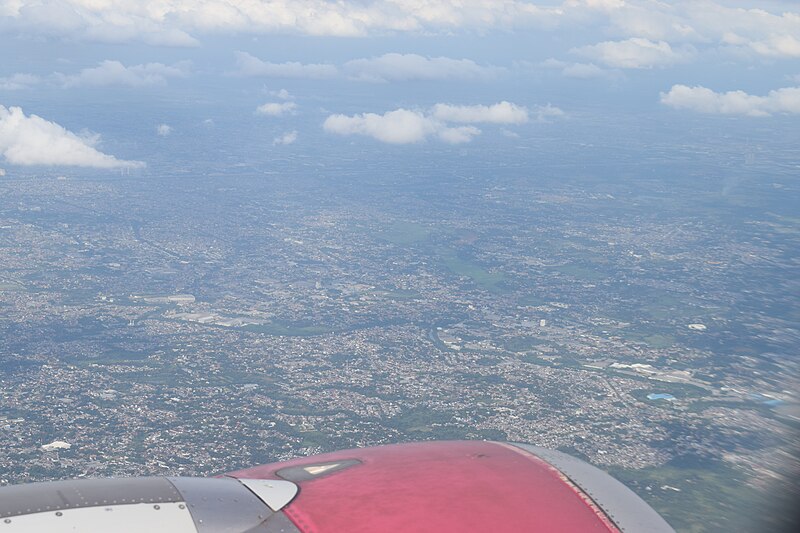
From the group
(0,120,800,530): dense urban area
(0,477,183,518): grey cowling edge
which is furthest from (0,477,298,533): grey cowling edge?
(0,120,800,530): dense urban area

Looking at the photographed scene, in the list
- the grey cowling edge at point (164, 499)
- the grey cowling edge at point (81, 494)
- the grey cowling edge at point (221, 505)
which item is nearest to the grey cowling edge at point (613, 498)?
the grey cowling edge at point (164, 499)

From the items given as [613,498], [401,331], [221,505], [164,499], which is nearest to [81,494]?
[164,499]

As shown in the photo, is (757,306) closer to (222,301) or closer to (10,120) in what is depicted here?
(222,301)

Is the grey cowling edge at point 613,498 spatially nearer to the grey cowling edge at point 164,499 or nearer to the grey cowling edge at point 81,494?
the grey cowling edge at point 164,499

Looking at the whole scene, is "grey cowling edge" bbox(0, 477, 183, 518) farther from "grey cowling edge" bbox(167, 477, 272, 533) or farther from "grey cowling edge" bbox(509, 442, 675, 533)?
"grey cowling edge" bbox(509, 442, 675, 533)

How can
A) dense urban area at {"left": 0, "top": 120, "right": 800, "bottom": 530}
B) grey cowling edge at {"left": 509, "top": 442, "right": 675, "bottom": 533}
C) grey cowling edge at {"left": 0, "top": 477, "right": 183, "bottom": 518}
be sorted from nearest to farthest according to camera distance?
grey cowling edge at {"left": 0, "top": 477, "right": 183, "bottom": 518}, grey cowling edge at {"left": 509, "top": 442, "right": 675, "bottom": 533}, dense urban area at {"left": 0, "top": 120, "right": 800, "bottom": 530}

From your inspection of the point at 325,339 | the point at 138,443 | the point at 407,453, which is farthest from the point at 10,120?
the point at 407,453

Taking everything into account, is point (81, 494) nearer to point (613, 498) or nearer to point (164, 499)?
point (164, 499)
